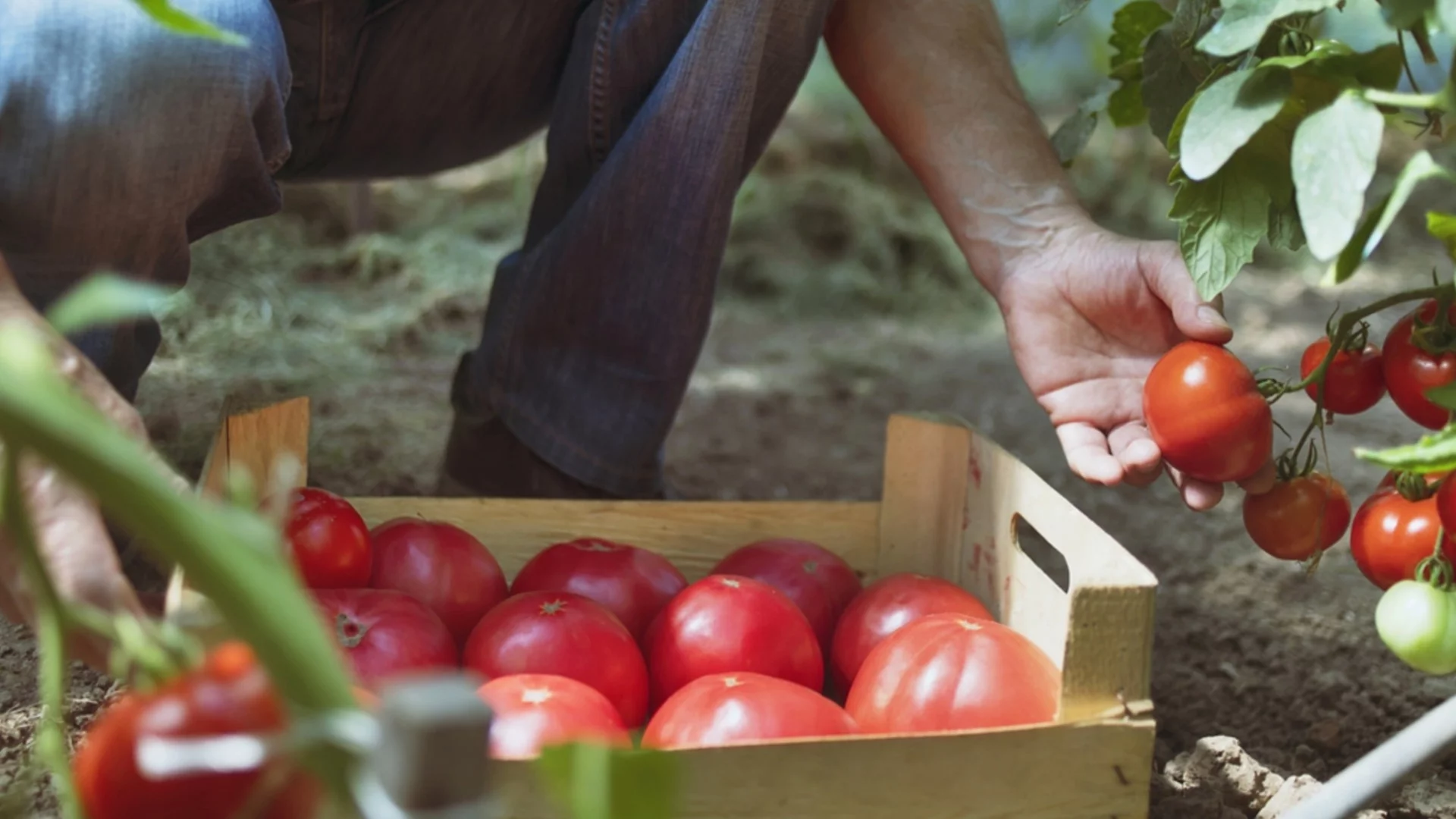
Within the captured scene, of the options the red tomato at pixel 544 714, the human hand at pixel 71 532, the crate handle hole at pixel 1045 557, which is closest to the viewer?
the human hand at pixel 71 532

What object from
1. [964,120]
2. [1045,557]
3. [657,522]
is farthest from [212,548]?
[1045,557]

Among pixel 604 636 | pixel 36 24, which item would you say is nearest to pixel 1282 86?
pixel 604 636

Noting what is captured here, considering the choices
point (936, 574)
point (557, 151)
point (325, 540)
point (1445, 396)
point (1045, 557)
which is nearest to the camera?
point (1445, 396)

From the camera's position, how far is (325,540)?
A: 1.21 metres

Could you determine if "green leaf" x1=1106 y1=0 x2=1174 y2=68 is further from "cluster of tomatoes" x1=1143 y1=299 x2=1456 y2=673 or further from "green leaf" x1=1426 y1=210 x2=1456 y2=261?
"green leaf" x1=1426 y1=210 x2=1456 y2=261

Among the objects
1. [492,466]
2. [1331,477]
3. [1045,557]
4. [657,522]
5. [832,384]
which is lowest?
[832,384]

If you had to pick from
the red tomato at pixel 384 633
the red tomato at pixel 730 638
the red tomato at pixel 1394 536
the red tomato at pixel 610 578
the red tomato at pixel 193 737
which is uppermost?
the red tomato at pixel 193 737

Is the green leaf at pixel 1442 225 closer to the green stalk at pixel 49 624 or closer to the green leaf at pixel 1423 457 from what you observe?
the green leaf at pixel 1423 457

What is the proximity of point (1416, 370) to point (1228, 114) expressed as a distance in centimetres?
26

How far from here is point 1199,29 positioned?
1.23m

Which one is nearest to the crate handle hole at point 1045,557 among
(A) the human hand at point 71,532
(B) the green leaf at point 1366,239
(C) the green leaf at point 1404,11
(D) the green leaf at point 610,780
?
(B) the green leaf at point 1366,239

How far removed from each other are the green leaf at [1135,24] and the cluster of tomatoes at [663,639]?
59cm

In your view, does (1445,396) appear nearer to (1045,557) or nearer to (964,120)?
(964,120)

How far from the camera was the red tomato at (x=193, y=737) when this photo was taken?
1.72 feet
